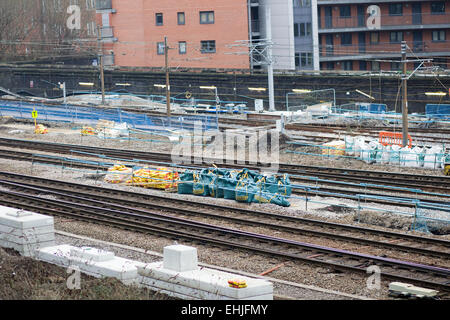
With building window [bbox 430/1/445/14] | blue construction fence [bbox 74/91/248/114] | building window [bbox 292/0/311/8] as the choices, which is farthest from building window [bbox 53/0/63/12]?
building window [bbox 430/1/445/14]

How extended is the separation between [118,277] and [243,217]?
839 centimetres

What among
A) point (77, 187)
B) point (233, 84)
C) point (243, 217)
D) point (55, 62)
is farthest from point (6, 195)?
point (55, 62)

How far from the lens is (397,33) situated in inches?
2432

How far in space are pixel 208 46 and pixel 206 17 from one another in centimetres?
256

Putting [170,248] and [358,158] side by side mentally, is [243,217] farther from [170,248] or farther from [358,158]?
[358,158]

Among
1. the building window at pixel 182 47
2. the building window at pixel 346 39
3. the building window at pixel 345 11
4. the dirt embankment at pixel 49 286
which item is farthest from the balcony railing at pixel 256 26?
the dirt embankment at pixel 49 286

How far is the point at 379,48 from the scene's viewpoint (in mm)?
62094

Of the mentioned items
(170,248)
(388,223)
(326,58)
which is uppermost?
(326,58)

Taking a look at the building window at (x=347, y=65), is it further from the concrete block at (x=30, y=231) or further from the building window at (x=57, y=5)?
the concrete block at (x=30, y=231)

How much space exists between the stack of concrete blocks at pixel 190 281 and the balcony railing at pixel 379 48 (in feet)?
172

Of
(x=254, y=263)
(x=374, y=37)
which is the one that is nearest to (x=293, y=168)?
(x=254, y=263)

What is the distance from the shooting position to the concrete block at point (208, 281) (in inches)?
399

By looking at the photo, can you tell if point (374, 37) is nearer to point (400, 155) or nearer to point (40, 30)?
point (400, 155)

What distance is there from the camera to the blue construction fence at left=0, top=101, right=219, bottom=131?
127ft
